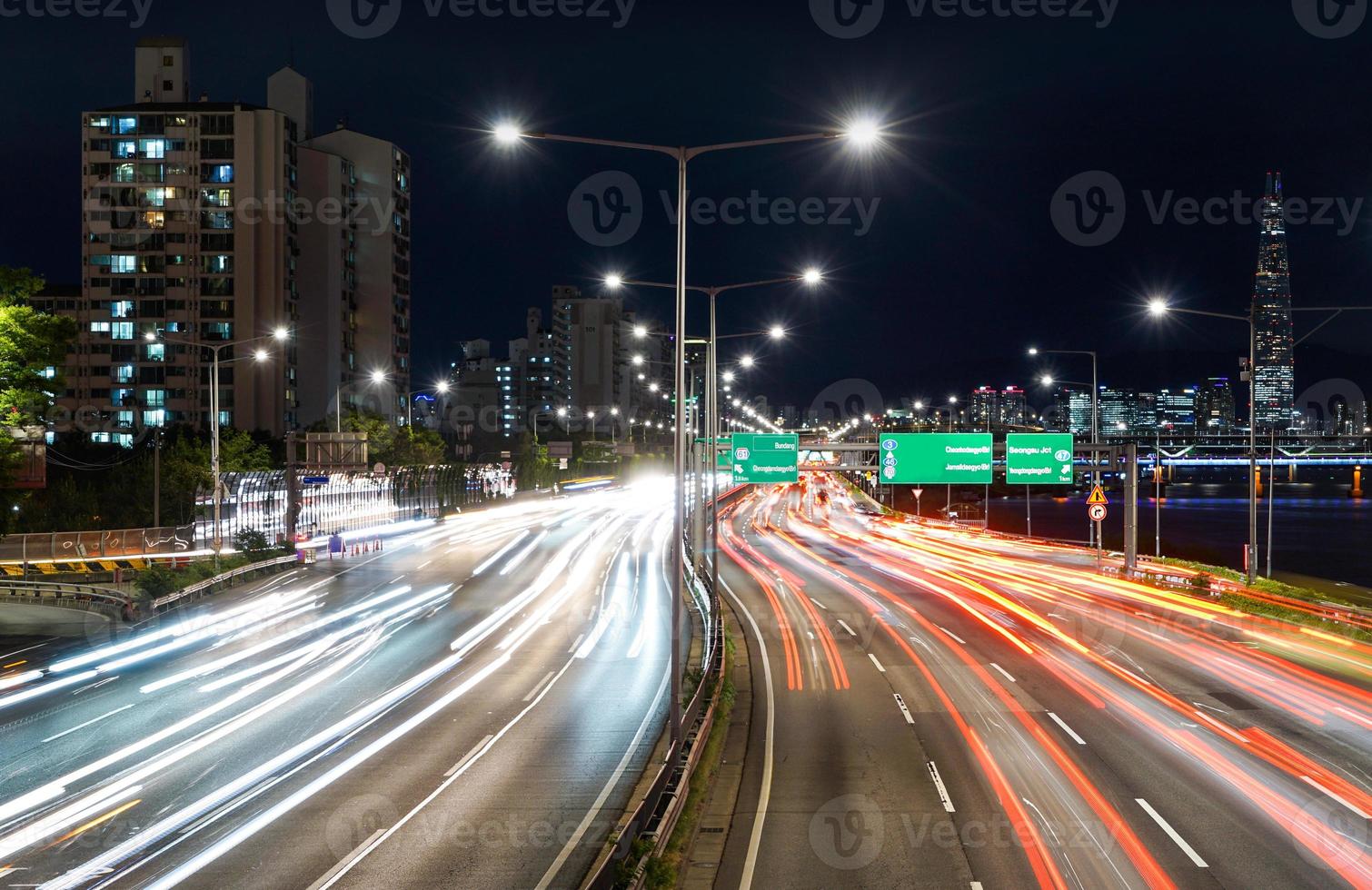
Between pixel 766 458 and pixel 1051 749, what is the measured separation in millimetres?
27402

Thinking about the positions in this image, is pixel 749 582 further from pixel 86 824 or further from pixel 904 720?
pixel 86 824

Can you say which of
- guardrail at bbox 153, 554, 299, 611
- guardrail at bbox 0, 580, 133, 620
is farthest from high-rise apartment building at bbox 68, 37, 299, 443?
guardrail at bbox 0, 580, 133, 620

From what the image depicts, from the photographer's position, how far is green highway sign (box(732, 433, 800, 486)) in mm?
44500

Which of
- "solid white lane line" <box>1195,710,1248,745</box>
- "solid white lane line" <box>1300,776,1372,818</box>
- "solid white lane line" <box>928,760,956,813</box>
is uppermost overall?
"solid white lane line" <box>1300,776,1372,818</box>

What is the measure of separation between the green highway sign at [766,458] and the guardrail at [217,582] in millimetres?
20468

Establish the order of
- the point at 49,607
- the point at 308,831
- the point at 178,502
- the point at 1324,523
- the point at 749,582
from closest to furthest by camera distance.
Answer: the point at 308,831, the point at 49,607, the point at 749,582, the point at 178,502, the point at 1324,523

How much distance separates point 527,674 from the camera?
2528cm

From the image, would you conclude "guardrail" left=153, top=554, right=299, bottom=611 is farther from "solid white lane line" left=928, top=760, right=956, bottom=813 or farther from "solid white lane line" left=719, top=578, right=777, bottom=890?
"solid white lane line" left=928, top=760, right=956, bottom=813

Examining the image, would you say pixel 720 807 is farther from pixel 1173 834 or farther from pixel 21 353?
pixel 21 353

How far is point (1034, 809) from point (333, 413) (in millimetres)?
89459

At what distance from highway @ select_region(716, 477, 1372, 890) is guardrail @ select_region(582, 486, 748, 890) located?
95cm

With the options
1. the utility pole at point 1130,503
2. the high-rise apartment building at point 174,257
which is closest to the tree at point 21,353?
the utility pole at point 1130,503

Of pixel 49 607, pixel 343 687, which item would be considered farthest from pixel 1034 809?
pixel 49 607

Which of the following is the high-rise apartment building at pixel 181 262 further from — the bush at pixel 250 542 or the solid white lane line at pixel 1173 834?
the solid white lane line at pixel 1173 834
